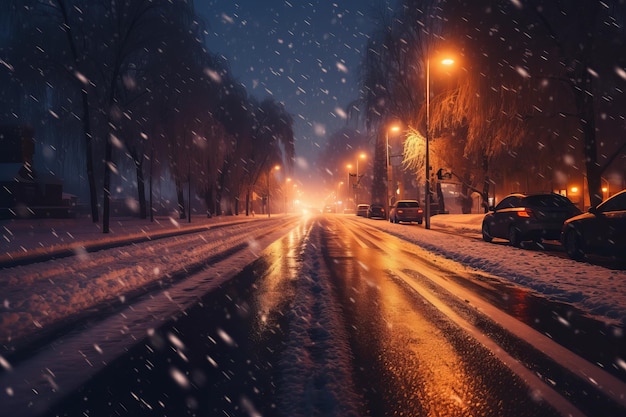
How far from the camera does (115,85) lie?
22312 mm

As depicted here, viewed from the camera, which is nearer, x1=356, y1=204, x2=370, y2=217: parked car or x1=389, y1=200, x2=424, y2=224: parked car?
x1=389, y1=200, x2=424, y2=224: parked car

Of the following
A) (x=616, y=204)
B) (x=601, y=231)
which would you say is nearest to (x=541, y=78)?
(x=616, y=204)

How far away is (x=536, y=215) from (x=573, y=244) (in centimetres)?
232

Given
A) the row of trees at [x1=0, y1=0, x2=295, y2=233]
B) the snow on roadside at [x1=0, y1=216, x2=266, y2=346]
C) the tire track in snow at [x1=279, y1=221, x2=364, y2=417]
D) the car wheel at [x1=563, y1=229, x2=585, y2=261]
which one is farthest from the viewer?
the row of trees at [x1=0, y1=0, x2=295, y2=233]

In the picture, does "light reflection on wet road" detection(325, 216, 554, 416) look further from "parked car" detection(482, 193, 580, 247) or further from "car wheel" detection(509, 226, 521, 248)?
"car wheel" detection(509, 226, 521, 248)

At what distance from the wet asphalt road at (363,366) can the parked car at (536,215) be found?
22.7ft

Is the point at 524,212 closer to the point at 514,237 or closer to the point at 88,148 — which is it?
the point at 514,237

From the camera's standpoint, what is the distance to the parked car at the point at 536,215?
12766 mm

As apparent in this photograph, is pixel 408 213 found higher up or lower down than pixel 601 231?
higher up

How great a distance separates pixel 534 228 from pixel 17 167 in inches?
1391

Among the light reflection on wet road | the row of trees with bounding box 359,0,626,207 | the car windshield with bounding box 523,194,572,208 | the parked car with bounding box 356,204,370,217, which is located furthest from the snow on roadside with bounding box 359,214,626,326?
the parked car with bounding box 356,204,370,217

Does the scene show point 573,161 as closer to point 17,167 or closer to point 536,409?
point 536,409

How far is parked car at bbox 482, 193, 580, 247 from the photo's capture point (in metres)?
12.8

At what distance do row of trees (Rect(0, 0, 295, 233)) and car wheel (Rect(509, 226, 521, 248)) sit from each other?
16999mm
